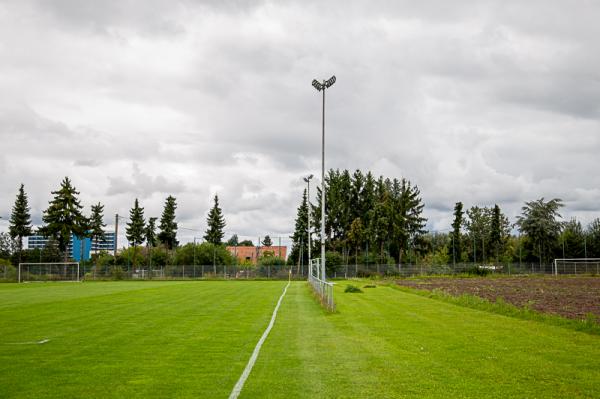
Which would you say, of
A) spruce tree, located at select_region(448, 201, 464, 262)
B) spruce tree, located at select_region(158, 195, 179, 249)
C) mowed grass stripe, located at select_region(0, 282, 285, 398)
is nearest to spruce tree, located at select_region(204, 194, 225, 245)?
spruce tree, located at select_region(158, 195, 179, 249)

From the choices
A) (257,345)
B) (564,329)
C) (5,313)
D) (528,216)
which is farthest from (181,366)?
(528,216)

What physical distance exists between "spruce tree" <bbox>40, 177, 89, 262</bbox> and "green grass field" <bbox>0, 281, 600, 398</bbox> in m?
75.0

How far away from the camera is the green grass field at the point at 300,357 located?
8188mm

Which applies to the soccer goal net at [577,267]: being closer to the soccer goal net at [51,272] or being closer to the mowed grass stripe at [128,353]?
the soccer goal net at [51,272]

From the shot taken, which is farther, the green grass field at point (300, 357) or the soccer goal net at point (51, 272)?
the soccer goal net at point (51, 272)

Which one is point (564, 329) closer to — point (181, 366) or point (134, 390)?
point (181, 366)

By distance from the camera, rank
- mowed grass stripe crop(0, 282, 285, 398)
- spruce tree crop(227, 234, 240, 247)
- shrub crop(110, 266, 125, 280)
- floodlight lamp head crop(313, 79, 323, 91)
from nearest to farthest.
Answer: mowed grass stripe crop(0, 282, 285, 398) → floodlight lamp head crop(313, 79, 323, 91) → shrub crop(110, 266, 125, 280) → spruce tree crop(227, 234, 240, 247)

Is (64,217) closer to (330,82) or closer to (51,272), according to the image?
(51,272)

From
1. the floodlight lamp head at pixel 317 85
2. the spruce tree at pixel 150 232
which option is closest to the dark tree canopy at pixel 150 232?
the spruce tree at pixel 150 232

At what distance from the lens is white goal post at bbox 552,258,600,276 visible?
72069 millimetres

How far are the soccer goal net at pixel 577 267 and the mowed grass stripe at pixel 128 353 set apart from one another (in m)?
64.7

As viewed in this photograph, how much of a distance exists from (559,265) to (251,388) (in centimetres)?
7892

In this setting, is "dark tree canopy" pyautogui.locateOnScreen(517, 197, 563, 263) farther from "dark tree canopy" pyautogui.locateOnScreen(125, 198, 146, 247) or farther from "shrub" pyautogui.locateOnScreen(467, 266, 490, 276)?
"dark tree canopy" pyautogui.locateOnScreen(125, 198, 146, 247)

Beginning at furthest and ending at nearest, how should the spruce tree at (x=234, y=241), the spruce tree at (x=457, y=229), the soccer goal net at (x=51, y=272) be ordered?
the spruce tree at (x=234, y=241) → the spruce tree at (x=457, y=229) → the soccer goal net at (x=51, y=272)
